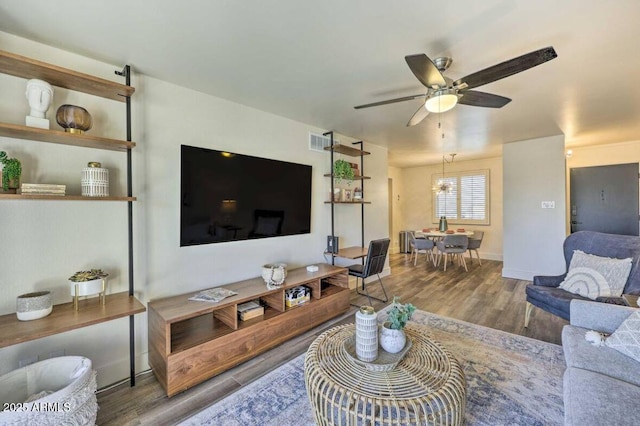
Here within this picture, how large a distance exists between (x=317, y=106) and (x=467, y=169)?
17.9 feet

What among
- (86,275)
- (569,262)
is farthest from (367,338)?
(569,262)

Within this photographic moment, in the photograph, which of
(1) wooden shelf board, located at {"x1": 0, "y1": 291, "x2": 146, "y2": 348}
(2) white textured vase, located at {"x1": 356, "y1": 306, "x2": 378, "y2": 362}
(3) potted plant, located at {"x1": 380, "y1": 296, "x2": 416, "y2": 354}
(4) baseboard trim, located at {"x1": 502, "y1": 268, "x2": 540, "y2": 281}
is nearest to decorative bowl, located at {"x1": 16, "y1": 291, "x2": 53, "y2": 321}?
(1) wooden shelf board, located at {"x1": 0, "y1": 291, "x2": 146, "y2": 348}

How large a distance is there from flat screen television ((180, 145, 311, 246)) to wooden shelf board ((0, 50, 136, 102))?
2.05 ft

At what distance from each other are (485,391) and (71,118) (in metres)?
3.38

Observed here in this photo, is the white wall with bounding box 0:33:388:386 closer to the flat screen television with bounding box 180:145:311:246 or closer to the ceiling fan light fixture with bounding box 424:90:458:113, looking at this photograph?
the flat screen television with bounding box 180:145:311:246

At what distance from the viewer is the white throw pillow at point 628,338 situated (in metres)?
1.52

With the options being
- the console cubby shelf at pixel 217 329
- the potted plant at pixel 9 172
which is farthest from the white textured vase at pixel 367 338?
the potted plant at pixel 9 172

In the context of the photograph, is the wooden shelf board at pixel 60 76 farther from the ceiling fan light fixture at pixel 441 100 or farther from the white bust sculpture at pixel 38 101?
the ceiling fan light fixture at pixel 441 100

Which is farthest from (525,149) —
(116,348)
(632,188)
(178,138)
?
(116,348)

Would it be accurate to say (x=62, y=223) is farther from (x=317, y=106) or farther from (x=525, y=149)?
(x=525, y=149)

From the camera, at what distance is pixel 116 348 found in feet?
6.90

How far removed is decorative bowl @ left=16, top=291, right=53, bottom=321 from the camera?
1.63m

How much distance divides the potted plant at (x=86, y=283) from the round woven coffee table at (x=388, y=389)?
152 cm

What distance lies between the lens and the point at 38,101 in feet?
5.60
